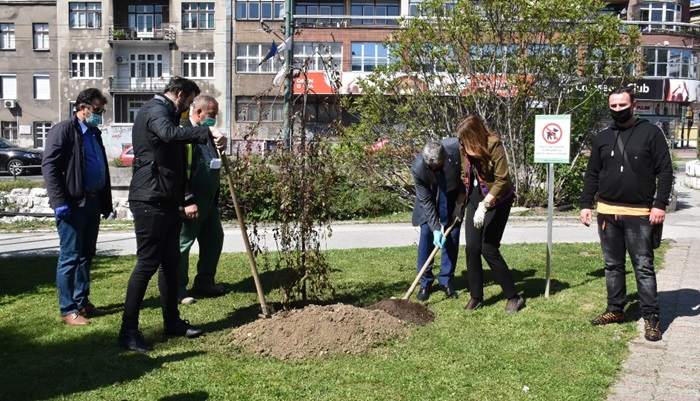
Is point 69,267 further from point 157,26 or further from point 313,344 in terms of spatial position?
point 157,26

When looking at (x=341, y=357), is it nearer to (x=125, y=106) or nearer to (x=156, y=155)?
(x=156, y=155)

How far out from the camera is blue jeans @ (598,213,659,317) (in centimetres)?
569

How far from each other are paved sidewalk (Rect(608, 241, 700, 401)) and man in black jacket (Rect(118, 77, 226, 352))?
11.0 ft

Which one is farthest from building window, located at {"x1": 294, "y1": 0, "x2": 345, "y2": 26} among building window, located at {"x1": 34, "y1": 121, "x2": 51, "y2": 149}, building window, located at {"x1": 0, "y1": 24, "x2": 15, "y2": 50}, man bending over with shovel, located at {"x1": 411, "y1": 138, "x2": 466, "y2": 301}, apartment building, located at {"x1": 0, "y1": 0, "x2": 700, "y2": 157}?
man bending over with shovel, located at {"x1": 411, "y1": 138, "x2": 466, "y2": 301}

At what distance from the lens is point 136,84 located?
48750 mm

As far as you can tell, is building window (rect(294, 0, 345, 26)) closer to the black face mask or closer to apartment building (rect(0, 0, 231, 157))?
apartment building (rect(0, 0, 231, 157))

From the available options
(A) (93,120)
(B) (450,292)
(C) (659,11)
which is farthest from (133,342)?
(C) (659,11)

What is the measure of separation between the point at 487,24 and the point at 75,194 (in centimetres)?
1034

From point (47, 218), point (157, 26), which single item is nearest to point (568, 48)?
point (47, 218)

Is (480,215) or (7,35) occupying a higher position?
(7,35)

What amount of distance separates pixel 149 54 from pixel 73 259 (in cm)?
4574

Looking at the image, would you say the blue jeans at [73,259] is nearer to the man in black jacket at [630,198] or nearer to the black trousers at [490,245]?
the black trousers at [490,245]

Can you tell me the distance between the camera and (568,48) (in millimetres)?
14281

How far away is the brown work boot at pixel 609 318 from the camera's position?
5934mm
